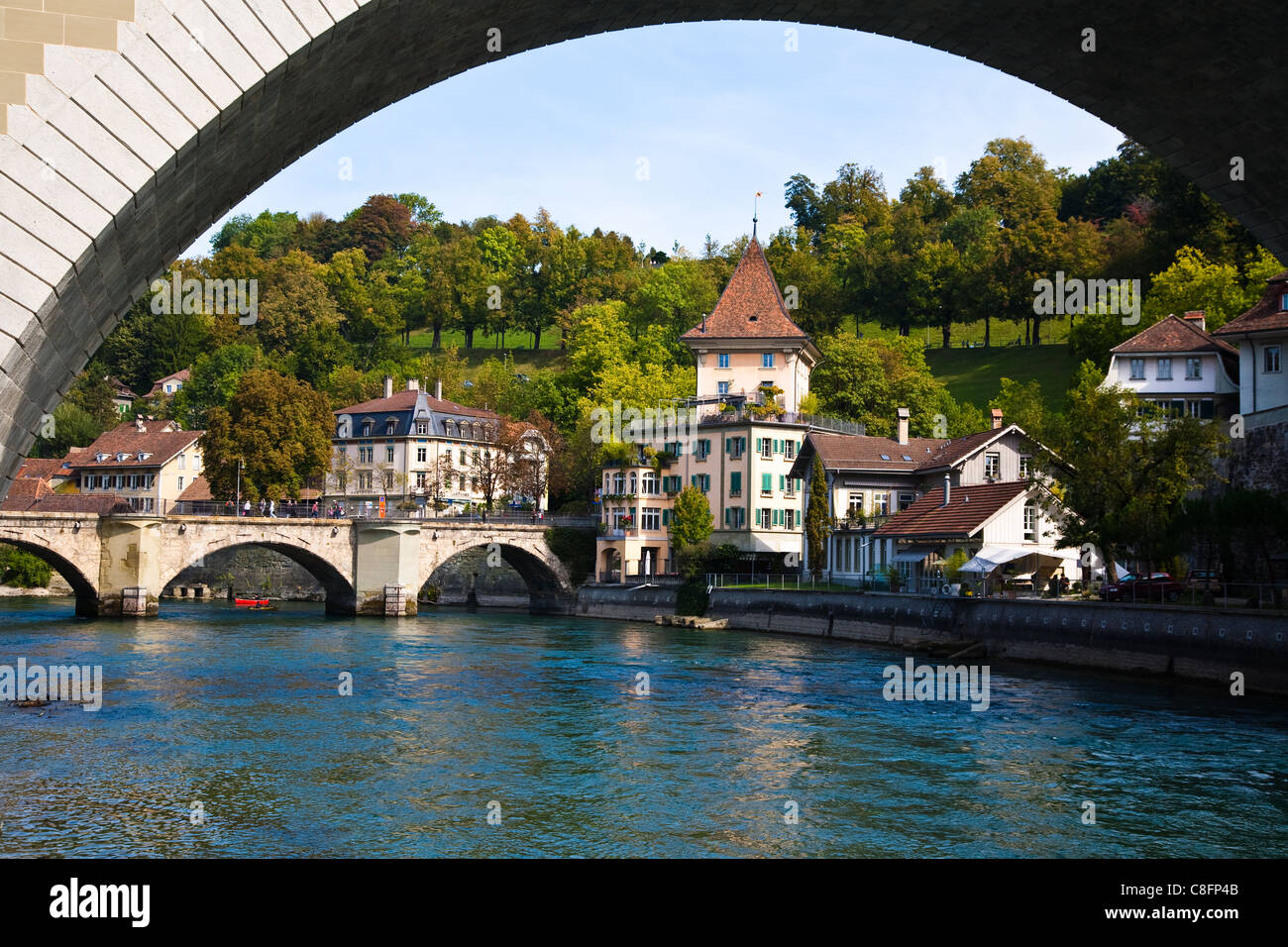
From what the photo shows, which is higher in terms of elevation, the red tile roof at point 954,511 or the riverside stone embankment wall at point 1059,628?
the red tile roof at point 954,511

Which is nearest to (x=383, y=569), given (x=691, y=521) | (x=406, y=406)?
(x=691, y=521)

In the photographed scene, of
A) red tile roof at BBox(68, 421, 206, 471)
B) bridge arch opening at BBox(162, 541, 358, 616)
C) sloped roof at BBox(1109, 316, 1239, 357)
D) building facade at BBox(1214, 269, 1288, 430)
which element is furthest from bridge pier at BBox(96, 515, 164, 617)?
building facade at BBox(1214, 269, 1288, 430)

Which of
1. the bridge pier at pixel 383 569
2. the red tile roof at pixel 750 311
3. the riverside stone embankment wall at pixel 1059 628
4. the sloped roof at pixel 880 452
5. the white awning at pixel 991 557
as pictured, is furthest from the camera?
the red tile roof at pixel 750 311

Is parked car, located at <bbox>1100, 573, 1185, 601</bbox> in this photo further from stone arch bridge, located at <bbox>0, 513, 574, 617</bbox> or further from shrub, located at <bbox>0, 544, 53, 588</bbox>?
shrub, located at <bbox>0, 544, 53, 588</bbox>

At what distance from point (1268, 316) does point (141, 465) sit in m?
68.0

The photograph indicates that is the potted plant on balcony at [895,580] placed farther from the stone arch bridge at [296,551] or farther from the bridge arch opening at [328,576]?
the bridge arch opening at [328,576]

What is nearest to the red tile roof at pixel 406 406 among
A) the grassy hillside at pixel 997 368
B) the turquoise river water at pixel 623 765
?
the grassy hillside at pixel 997 368

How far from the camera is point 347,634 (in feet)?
153

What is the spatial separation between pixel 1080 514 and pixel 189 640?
28.7m

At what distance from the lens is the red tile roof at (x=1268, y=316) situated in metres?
40.0

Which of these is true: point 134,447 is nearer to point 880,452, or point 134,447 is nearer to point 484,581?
point 484,581

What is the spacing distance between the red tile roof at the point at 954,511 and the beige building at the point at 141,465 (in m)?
51.9

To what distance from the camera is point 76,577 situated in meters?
53.0
